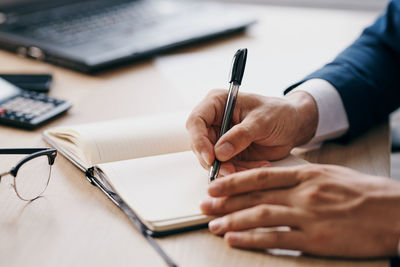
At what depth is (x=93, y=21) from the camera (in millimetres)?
1310

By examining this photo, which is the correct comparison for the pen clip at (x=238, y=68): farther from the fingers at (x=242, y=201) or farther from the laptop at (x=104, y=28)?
the laptop at (x=104, y=28)

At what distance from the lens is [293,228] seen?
54 centimetres

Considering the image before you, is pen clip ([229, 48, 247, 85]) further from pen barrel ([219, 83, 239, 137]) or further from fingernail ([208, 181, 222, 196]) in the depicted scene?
fingernail ([208, 181, 222, 196])

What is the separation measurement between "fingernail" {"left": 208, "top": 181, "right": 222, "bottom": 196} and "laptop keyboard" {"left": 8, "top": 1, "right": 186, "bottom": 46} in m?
0.74

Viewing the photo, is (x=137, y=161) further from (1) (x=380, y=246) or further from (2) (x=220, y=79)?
(2) (x=220, y=79)

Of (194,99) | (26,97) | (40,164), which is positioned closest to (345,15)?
(194,99)

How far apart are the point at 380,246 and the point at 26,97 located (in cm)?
71

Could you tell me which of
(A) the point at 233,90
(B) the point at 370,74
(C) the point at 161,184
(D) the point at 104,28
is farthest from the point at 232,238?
(D) the point at 104,28

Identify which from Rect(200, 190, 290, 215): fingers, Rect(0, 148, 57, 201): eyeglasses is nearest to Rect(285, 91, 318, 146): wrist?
Rect(200, 190, 290, 215): fingers

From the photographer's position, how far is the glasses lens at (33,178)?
2.07ft

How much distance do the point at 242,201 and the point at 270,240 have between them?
69mm

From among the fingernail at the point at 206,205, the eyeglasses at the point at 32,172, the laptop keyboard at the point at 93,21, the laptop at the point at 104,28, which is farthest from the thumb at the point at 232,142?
the laptop keyboard at the point at 93,21

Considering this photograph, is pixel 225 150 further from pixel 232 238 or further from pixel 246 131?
pixel 232 238

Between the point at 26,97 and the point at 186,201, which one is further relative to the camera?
the point at 26,97
